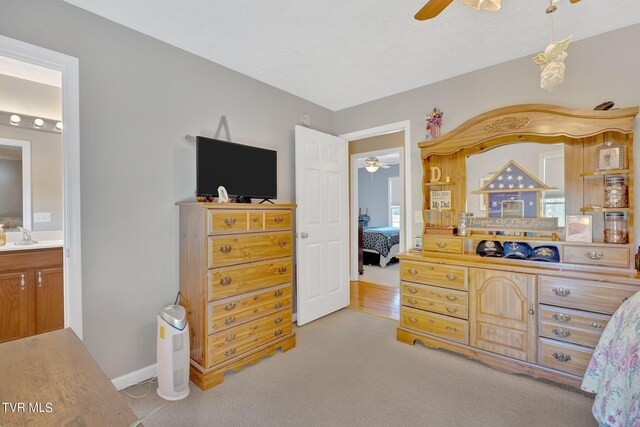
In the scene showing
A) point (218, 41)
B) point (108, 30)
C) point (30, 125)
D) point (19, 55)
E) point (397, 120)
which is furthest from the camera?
point (397, 120)

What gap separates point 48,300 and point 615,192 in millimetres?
Answer: 4640

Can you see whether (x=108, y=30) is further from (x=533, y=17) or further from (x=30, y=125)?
(x=533, y=17)

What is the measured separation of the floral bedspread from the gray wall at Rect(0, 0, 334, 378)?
9.13ft

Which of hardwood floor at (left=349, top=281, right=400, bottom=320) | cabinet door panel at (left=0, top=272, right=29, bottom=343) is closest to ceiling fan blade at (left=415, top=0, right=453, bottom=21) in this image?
hardwood floor at (left=349, top=281, right=400, bottom=320)

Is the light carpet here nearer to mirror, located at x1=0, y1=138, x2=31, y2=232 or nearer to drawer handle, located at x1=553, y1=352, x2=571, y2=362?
drawer handle, located at x1=553, y1=352, x2=571, y2=362

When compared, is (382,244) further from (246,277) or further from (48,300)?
(48,300)

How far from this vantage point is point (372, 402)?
1977mm

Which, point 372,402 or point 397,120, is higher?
point 397,120

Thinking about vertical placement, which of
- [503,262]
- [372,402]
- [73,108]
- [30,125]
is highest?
[30,125]

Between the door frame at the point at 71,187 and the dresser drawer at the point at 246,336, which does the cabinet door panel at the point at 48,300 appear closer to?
the door frame at the point at 71,187

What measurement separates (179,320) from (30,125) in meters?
2.70

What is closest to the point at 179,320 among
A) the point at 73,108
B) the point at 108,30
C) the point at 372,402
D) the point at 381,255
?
the point at 372,402

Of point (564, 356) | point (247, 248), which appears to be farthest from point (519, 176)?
point (247, 248)

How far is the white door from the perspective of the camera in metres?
3.24
